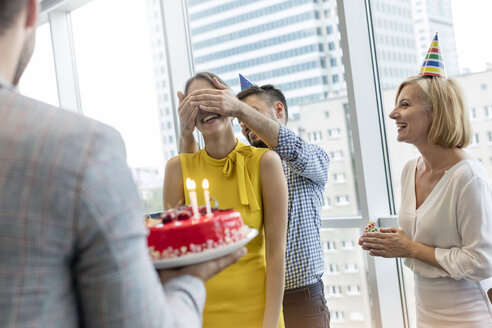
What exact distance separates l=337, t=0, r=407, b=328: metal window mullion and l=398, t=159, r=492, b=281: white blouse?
102cm

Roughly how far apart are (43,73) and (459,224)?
5.57m

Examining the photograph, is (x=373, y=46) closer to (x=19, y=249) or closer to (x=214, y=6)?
(x=214, y=6)

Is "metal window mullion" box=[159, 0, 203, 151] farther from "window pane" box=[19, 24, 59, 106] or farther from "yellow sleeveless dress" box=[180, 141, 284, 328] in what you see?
"yellow sleeveless dress" box=[180, 141, 284, 328]

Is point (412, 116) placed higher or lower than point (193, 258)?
higher

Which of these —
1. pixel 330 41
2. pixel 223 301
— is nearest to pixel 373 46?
pixel 330 41

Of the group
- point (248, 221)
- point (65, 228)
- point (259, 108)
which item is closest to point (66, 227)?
point (65, 228)

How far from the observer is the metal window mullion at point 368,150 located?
3109mm

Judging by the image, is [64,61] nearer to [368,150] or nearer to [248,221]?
[368,150]

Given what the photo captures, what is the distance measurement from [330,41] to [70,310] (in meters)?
3.03

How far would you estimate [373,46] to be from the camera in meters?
3.24

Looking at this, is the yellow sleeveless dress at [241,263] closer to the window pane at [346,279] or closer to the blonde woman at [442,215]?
the blonde woman at [442,215]

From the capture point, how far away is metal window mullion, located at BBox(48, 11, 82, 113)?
19.0 ft

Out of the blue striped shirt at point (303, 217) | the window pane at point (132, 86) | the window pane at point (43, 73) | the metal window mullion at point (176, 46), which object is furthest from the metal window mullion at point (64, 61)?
the blue striped shirt at point (303, 217)

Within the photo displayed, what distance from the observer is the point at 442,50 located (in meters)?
2.87
